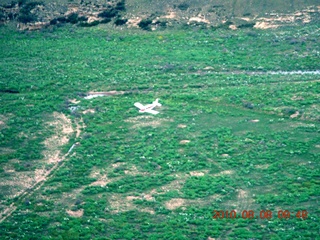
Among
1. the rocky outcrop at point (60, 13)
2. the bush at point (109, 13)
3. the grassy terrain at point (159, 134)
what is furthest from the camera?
the bush at point (109, 13)

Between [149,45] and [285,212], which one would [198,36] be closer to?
[149,45]

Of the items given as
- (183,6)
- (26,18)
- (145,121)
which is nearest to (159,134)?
(145,121)

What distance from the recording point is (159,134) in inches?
1893

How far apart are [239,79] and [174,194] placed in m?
23.0

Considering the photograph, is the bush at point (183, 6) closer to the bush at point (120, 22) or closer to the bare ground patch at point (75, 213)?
the bush at point (120, 22)

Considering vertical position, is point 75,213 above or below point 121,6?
below

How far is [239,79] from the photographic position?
58.8 m

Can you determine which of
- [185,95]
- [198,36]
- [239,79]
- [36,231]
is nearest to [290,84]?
[239,79]

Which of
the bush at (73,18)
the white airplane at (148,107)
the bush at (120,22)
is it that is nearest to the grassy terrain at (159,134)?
the white airplane at (148,107)
